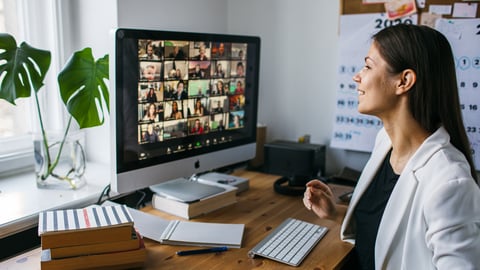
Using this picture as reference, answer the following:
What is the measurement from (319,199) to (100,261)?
0.70 m

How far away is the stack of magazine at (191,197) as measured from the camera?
149 centimetres

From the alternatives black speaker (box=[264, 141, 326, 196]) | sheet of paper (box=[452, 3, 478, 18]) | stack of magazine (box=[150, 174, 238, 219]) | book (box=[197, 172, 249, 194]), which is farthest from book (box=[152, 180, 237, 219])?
sheet of paper (box=[452, 3, 478, 18])

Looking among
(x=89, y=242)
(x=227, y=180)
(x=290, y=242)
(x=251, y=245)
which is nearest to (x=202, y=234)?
(x=251, y=245)

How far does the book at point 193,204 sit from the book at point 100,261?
33 cm

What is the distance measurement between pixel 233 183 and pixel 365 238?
1.94 ft

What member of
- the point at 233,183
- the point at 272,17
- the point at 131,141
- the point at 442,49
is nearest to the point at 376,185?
the point at 442,49

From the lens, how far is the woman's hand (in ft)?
4.74

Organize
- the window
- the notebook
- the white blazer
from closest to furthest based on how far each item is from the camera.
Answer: the white blazer → the notebook → the window

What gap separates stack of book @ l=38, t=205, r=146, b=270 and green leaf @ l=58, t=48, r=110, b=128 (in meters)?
0.38

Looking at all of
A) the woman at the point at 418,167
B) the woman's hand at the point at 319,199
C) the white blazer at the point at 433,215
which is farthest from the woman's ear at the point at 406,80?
the woman's hand at the point at 319,199

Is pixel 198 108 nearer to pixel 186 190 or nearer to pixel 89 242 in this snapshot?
pixel 186 190

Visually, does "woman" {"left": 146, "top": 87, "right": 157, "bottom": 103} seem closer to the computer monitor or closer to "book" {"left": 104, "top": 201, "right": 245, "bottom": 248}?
the computer monitor

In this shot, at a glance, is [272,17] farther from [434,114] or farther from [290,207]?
[434,114]

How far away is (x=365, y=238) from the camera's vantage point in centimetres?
135
